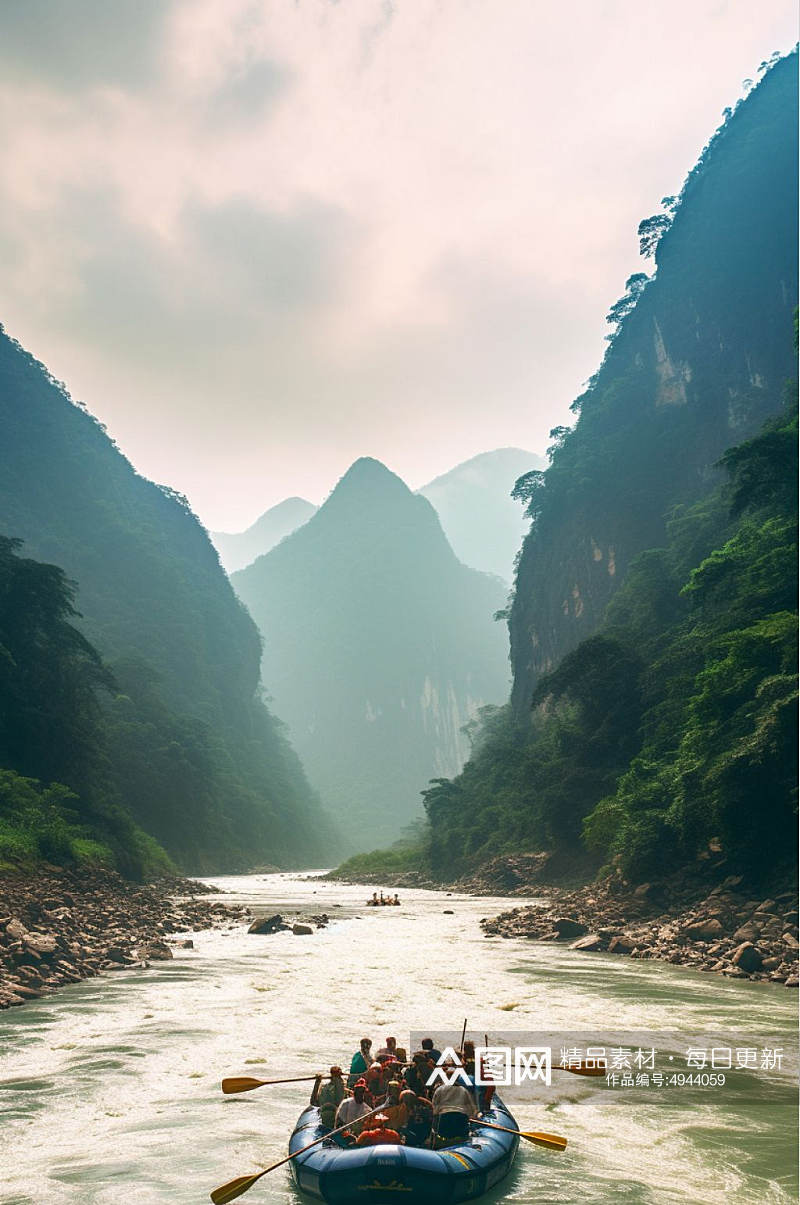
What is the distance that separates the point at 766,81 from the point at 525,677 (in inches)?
2029

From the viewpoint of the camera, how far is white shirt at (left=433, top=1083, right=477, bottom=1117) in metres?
7.38

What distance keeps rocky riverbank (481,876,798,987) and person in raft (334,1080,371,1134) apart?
9.99 metres

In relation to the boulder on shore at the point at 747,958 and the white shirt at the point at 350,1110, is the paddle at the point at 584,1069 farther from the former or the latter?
the boulder on shore at the point at 747,958

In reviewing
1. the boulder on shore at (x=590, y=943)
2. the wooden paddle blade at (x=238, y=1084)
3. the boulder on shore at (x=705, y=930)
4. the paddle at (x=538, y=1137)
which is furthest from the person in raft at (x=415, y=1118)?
the boulder on shore at (x=590, y=943)

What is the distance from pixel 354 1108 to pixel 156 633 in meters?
75.7

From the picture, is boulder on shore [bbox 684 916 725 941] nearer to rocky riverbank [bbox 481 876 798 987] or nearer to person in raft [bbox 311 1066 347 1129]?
rocky riverbank [bbox 481 876 798 987]

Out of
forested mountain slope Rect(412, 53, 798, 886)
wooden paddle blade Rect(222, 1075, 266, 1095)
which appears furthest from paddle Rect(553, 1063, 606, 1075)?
forested mountain slope Rect(412, 53, 798, 886)

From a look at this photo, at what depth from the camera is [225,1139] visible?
8.20 metres

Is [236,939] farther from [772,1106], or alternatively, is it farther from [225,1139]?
[772,1106]

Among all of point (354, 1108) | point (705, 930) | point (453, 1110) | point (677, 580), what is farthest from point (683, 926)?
point (677, 580)

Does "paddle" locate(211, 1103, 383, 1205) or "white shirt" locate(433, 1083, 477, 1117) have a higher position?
"white shirt" locate(433, 1083, 477, 1117)

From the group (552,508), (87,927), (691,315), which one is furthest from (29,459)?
(87,927)

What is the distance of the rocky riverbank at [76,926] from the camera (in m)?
14.9

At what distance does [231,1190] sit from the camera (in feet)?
21.5
